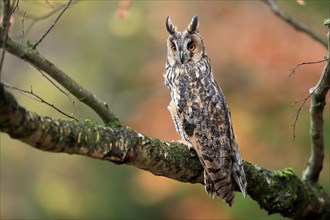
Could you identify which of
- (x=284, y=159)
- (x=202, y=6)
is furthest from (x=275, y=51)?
(x=202, y=6)

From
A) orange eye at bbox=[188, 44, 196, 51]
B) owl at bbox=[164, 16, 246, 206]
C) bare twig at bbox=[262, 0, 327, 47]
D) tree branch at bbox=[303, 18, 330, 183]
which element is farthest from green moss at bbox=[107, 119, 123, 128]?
bare twig at bbox=[262, 0, 327, 47]

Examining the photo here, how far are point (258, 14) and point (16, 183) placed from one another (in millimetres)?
4950

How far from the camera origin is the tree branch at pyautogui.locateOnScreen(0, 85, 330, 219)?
3400 mm

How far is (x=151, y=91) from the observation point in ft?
32.4

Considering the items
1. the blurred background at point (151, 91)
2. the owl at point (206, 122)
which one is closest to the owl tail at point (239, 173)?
the owl at point (206, 122)

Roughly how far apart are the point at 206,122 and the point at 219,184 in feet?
1.47

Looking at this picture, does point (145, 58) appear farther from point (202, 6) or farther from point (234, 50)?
point (234, 50)

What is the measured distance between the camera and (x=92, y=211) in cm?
1166

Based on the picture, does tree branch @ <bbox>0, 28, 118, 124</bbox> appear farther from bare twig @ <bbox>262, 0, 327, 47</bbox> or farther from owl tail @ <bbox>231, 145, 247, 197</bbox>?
bare twig @ <bbox>262, 0, 327, 47</bbox>

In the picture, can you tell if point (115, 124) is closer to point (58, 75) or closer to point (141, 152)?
point (141, 152)

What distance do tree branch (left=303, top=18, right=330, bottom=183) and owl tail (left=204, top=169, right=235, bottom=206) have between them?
0.78m

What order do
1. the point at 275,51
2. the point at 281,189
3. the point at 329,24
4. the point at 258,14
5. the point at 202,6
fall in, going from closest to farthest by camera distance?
the point at 329,24 < the point at 281,189 < the point at 275,51 < the point at 258,14 < the point at 202,6

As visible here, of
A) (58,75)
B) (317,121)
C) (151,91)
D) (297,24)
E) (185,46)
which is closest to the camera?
(58,75)

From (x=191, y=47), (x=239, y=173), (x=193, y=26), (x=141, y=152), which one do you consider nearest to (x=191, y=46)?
(x=191, y=47)
